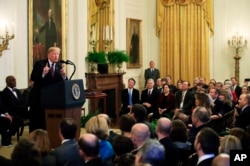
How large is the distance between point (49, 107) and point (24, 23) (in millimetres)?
4116

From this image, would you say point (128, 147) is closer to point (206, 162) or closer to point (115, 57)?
point (206, 162)

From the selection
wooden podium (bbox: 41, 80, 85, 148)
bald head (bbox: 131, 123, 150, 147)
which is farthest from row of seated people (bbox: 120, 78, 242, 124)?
bald head (bbox: 131, 123, 150, 147)

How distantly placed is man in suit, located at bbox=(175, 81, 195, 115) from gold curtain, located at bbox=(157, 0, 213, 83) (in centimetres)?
521

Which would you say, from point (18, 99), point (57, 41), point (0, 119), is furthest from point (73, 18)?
point (0, 119)

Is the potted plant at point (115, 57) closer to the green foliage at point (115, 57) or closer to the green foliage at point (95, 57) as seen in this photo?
the green foliage at point (115, 57)

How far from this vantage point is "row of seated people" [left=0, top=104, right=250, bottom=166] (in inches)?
136

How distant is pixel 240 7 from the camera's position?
15.0m

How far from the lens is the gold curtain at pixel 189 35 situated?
15.0 m

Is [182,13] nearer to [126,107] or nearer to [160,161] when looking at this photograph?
[126,107]

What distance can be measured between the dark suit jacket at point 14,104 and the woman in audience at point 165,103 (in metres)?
3.14

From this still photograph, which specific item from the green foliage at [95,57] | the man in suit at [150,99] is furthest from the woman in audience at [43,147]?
the green foliage at [95,57]

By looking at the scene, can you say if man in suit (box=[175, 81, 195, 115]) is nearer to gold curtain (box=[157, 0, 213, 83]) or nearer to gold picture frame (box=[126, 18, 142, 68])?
gold picture frame (box=[126, 18, 142, 68])

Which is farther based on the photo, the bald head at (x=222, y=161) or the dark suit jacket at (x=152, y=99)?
the dark suit jacket at (x=152, y=99)

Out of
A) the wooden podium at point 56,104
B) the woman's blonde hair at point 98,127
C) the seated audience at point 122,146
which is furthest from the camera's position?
the wooden podium at point 56,104
